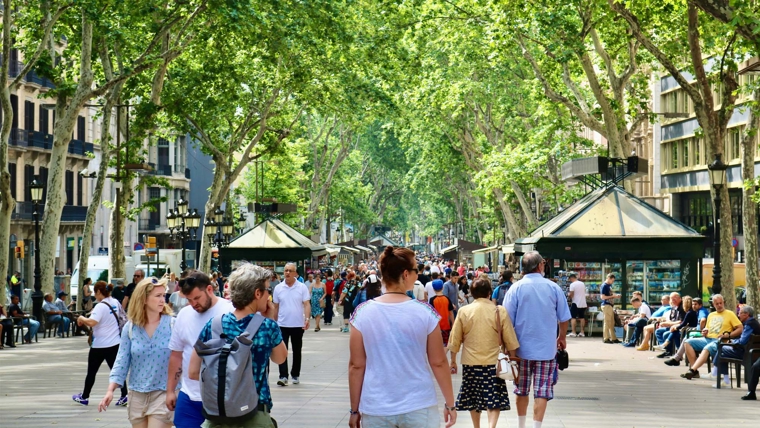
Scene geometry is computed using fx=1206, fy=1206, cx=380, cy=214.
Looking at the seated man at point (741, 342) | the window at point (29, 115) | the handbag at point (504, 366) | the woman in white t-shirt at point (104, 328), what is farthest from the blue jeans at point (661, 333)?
the window at point (29, 115)

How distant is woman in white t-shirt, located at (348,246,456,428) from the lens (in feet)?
21.1

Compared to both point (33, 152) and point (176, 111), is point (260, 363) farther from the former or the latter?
point (33, 152)

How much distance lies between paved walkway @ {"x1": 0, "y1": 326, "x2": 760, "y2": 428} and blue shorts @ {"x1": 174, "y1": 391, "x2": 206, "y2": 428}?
5004mm

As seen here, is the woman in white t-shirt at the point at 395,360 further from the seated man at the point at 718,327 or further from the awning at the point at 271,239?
the awning at the point at 271,239

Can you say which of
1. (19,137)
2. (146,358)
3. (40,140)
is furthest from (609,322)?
(40,140)

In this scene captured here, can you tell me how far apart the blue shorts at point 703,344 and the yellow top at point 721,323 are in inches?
5.4

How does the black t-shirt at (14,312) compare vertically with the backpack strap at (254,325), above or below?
below

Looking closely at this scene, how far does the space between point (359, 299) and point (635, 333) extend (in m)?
6.05

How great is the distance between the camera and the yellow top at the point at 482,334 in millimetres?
10688

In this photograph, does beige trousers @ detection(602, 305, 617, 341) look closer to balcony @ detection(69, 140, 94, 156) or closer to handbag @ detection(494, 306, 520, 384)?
handbag @ detection(494, 306, 520, 384)

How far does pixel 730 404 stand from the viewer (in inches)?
576

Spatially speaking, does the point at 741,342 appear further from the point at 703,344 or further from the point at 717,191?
the point at 717,191

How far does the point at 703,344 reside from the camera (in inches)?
741

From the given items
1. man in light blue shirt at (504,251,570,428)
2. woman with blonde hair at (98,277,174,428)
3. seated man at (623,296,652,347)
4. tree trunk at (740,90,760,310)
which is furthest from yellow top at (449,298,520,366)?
tree trunk at (740,90,760,310)
